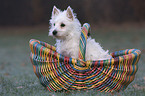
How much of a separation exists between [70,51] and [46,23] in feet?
50.8

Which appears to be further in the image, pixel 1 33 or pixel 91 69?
pixel 1 33

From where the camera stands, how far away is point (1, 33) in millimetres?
18141

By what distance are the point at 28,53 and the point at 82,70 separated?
312 inches

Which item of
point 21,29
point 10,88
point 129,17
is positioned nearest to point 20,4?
point 21,29

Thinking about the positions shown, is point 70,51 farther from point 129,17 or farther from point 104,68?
point 129,17

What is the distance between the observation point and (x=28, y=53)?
10.7 m

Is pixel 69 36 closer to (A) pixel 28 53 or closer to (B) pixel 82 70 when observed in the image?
(B) pixel 82 70

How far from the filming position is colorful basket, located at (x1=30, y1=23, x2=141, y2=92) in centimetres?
310

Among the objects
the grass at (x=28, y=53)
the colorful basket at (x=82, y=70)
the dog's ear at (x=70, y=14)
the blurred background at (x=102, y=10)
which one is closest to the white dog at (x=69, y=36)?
the dog's ear at (x=70, y=14)

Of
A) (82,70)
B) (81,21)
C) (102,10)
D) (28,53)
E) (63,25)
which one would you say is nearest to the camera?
(82,70)

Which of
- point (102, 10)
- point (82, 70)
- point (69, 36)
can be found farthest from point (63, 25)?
point (102, 10)

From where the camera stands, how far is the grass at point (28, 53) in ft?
11.3

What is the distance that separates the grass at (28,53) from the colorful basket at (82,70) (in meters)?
0.14

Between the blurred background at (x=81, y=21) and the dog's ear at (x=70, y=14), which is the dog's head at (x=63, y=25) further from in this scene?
the blurred background at (x=81, y=21)
